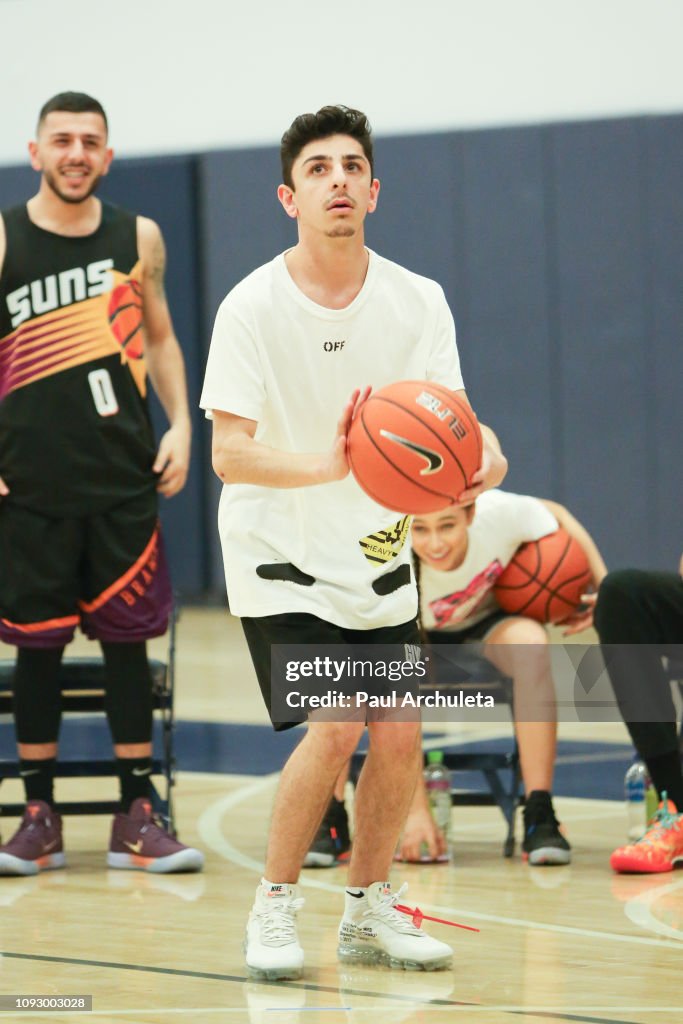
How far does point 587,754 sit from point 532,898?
8.39 feet

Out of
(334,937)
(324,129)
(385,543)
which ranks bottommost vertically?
(334,937)

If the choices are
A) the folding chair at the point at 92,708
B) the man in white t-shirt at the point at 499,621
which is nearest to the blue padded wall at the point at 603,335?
the man in white t-shirt at the point at 499,621

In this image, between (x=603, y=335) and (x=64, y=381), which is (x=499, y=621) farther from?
(x=603, y=335)

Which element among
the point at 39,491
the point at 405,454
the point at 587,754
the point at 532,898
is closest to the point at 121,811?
the point at 39,491

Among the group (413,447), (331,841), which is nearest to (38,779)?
(331,841)

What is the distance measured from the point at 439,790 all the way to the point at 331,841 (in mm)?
417

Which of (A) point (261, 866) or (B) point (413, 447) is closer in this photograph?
(B) point (413, 447)

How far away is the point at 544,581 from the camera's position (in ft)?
17.2

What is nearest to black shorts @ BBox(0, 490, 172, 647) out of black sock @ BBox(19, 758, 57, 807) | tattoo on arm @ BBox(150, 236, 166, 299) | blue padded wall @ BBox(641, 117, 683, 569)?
black sock @ BBox(19, 758, 57, 807)

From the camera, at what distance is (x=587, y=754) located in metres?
6.93

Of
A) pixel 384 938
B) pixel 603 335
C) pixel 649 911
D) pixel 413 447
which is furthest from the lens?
pixel 603 335

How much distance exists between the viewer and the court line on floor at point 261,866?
3891 millimetres

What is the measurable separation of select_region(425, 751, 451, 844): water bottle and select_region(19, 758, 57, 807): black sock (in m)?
1.17

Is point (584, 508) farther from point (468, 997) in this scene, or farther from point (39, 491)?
point (468, 997)
